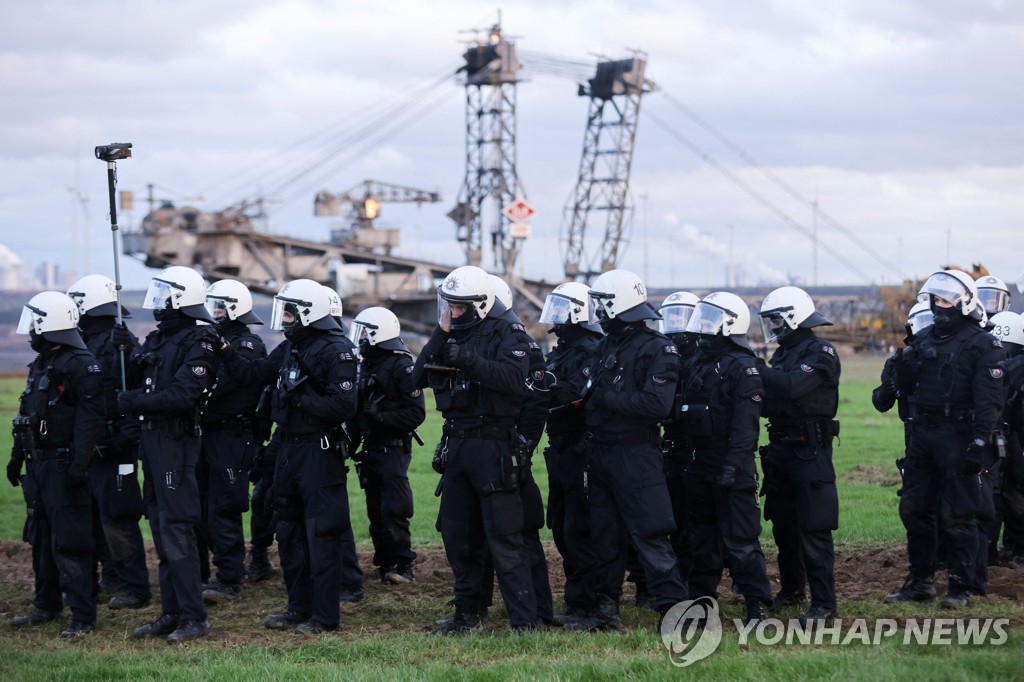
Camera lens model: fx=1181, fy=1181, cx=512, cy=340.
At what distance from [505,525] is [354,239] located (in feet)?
160

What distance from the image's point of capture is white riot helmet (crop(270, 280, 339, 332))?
9.28 meters

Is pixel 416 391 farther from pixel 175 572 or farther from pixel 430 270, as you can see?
pixel 430 270

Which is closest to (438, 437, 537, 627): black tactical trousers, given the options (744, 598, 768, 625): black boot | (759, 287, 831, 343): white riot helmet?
(744, 598, 768, 625): black boot

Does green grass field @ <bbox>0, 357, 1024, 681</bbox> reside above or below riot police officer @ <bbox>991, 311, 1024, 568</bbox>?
below

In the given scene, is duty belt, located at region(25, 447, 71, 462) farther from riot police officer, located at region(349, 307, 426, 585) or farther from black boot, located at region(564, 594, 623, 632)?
black boot, located at region(564, 594, 623, 632)

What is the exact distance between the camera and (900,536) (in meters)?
12.3

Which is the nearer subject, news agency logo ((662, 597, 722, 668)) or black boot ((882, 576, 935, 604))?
news agency logo ((662, 597, 722, 668))

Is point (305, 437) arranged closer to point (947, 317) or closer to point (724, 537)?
point (724, 537)

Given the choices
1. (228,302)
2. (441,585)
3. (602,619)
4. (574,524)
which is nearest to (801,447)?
(574,524)

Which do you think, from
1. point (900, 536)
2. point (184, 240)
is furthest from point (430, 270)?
point (900, 536)

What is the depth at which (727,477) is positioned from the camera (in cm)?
877

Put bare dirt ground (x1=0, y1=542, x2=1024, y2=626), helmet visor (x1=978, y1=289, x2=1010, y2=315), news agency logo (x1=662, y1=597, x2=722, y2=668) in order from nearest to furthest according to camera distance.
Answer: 1. news agency logo (x1=662, y1=597, x2=722, y2=668)
2. bare dirt ground (x1=0, y1=542, x2=1024, y2=626)
3. helmet visor (x1=978, y1=289, x2=1010, y2=315)

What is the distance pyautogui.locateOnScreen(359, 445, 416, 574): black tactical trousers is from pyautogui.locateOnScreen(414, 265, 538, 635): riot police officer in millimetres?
2173

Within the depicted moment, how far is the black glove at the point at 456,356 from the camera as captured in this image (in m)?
8.41
